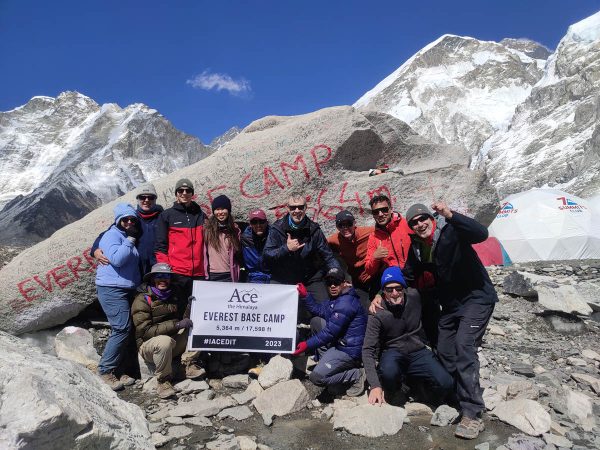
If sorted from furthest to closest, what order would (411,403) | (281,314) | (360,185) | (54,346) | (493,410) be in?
(360,185) < (54,346) < (281,314) < (411,403) < (493,410)

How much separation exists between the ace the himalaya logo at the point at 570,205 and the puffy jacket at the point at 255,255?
2211cm

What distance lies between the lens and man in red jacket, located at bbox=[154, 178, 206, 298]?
608 centimetres

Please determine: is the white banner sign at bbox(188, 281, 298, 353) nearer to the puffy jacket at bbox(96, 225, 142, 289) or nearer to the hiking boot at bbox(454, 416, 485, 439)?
the puffy jacket at bbox(96, 225, 142, 289)

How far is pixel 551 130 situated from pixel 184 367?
13376 cm

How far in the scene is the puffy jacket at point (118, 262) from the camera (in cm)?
579

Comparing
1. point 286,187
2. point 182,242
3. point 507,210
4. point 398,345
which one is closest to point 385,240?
point 398,345

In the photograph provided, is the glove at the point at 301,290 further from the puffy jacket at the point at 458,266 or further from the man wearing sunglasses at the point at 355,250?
the puffy jacket at the point at 458,266

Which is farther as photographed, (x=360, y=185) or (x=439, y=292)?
(x=360, y=185)

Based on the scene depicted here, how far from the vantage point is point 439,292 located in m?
5.27

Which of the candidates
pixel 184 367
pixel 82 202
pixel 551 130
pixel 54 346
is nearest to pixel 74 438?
pixel 184 367

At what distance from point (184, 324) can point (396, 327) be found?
2.65 metres

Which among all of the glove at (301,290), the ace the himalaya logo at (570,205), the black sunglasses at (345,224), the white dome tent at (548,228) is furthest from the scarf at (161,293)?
the ace the himalaya logo at (570,205)

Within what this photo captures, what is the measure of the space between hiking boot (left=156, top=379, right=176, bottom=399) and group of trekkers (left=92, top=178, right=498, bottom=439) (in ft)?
0.05

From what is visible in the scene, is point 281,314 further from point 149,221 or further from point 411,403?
point 149,221
